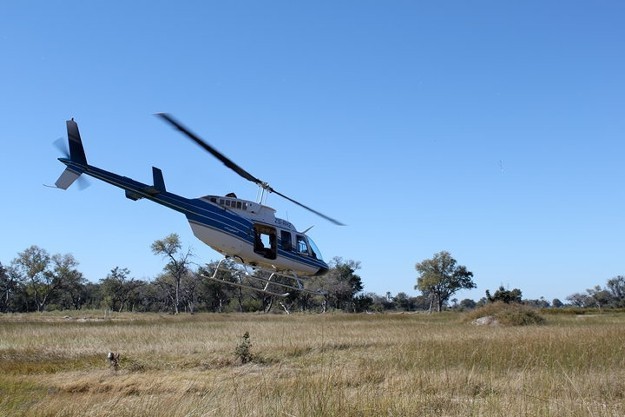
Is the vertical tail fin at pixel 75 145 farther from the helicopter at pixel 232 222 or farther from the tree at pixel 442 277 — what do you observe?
the tree at pixel 442 277

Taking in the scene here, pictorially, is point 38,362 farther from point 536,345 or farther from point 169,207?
point 536,345

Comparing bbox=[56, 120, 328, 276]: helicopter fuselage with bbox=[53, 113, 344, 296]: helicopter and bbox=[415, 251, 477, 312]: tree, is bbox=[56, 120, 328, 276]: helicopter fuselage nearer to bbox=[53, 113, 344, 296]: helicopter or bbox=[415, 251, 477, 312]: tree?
bbox=[53, 113, 344, 296]: helicopter

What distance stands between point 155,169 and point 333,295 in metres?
83.4

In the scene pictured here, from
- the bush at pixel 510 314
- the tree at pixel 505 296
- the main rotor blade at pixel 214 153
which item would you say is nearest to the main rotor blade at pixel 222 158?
the main rotor blade at pixel 214 153

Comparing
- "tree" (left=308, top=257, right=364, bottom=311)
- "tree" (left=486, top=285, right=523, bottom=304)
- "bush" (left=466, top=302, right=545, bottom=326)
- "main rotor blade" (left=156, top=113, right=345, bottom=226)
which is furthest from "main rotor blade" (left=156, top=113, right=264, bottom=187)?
"tree" (left=308, top=257, right=364, bottom=311)

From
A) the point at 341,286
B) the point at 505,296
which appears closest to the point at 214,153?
the point at 505,296

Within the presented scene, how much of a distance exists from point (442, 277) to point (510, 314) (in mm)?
79947

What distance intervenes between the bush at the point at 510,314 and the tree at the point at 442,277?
243 ft

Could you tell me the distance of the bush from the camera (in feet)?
135

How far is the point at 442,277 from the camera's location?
121 meters

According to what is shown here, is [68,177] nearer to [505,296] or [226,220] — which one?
[226,220]

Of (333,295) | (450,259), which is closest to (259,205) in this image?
(333,295)

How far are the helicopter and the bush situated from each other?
1002 inches

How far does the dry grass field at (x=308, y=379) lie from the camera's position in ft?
19.3
